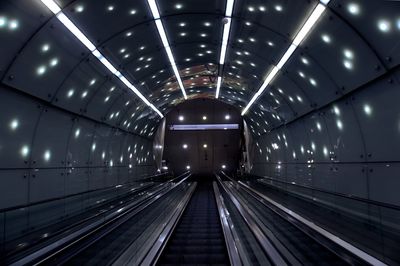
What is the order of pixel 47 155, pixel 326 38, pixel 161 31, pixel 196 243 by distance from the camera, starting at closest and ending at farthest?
pixel 196 243 → pixel 326 38 → pixel 47 155 → pixel 161 31

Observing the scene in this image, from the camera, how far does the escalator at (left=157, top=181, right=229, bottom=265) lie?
597 centimetres

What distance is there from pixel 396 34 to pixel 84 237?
21.5ft

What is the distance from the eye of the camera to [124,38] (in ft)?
30.6

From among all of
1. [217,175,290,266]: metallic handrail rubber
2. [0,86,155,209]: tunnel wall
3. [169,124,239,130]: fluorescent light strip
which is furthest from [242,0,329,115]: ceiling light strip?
[169,124,239,130]: fluorescent light strip

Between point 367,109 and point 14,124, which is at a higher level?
point 367,109

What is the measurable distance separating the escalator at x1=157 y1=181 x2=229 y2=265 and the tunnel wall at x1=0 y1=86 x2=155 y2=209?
357 cm

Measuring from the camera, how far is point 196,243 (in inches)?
282

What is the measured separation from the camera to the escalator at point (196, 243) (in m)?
5.97

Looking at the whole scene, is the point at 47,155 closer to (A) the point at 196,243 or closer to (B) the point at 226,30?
(A) the point at 196,243

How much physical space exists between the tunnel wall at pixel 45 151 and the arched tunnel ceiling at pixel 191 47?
425 mm

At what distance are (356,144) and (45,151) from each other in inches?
317

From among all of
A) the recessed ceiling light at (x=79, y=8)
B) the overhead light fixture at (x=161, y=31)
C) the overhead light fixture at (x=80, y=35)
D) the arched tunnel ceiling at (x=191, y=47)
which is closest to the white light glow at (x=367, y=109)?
the arched tunnel ceiling at (x=191, y=47)

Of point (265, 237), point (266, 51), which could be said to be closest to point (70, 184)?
point (265, 237)

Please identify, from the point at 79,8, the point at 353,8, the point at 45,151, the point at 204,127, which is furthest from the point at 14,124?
the point at 204,127
